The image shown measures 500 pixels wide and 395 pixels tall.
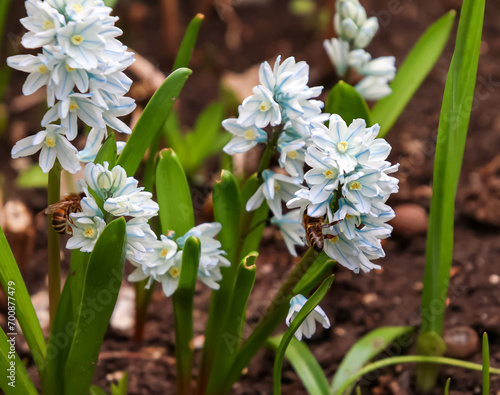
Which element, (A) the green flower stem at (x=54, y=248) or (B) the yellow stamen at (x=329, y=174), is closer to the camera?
(B) the yellow stamen at (x=329, y=174)

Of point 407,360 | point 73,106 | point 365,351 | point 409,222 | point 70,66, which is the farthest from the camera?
point 409,222

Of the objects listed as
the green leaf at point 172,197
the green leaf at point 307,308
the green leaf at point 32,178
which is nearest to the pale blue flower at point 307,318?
the green leaf at point 307,308

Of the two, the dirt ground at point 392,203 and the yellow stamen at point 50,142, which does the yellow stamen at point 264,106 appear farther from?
the dirt ground at point 392,203

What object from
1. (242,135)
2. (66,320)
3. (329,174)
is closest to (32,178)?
(66,320)

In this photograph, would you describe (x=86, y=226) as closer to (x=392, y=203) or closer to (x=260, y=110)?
(x=260, y=110)

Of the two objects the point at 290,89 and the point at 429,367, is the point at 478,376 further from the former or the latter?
the point at 290,89

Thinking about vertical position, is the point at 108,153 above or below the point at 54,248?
above

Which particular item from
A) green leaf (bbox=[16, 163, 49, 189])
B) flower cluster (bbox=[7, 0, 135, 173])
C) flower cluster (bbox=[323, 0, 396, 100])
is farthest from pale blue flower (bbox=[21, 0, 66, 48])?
green leaf (bbox=[16, 163, 49, 189])

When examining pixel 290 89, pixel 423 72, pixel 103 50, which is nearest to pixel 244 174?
pixel 423 72
